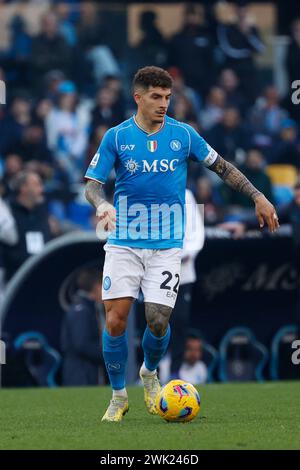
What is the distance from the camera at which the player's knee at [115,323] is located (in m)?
9.33

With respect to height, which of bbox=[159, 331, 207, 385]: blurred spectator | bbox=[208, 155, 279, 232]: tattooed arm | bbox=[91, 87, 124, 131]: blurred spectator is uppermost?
bbox=[91, 87, 124, 131]: blurred spectator

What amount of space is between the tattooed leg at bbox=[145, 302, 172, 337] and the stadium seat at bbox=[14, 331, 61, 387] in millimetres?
5851

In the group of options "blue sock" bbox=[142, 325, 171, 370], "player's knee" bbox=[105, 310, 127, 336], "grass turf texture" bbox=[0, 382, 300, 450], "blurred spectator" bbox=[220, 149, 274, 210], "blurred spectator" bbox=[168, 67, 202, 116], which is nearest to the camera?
"grass turf texture" bbox=[0, 382, 300, 450]

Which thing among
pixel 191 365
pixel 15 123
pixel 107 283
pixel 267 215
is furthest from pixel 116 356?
pixel 15 123

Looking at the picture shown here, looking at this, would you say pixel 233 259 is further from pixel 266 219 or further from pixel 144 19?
pixel 144 19

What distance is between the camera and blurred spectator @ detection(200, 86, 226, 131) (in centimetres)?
2162

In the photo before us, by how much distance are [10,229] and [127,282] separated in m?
5.57

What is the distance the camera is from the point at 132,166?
9.41 m

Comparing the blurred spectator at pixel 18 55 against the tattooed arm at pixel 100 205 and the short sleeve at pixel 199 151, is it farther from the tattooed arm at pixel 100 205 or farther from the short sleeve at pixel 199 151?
the tattooed arm at pixel 100 205

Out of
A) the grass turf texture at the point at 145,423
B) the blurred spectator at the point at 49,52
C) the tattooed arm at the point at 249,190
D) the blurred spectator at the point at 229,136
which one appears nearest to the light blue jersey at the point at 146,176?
the tattooed arm at the point at 249,190

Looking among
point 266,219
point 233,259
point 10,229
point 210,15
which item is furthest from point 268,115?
point 266,219

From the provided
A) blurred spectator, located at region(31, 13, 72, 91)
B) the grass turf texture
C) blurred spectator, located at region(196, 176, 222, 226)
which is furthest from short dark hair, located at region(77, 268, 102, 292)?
blurred spectator, located at region(31, 13, 72, 91)

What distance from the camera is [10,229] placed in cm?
1477

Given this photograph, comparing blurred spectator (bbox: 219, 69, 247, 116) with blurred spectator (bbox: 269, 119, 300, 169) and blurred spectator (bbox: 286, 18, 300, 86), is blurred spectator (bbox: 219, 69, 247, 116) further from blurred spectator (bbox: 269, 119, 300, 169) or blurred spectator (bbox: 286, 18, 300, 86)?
blurred spectator (bbox: 269, 119, 300, 169)
